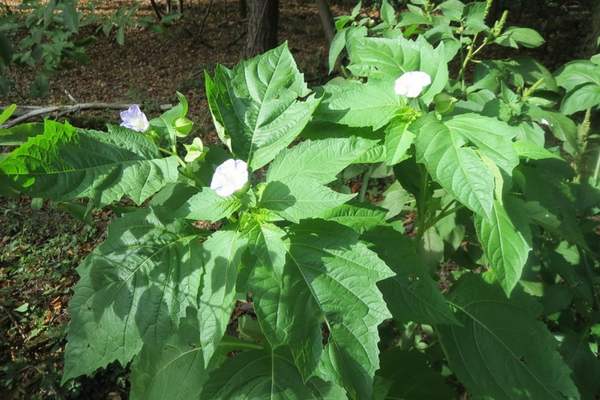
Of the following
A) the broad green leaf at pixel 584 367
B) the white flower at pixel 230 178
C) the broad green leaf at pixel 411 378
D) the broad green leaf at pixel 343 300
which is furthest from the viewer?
the broad green leaf at pixel 584 367

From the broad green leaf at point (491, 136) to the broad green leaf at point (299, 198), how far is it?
345 millimetres

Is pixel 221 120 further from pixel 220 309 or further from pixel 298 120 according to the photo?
pixel 220 309

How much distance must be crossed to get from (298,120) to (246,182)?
22cm

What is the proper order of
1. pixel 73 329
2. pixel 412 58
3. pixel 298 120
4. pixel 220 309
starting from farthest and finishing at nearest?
pixel 412 58, pixel 298 120, pixel 73 329, pixel 220 309

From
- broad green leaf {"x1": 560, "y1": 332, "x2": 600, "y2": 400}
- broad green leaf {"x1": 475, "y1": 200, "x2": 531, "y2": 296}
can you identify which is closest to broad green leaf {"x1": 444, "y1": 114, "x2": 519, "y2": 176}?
broad green leaf {"x1": 475, "y1": 200, "x2": 531, "y2": 296}

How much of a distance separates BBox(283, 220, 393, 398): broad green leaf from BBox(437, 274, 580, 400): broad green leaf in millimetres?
616

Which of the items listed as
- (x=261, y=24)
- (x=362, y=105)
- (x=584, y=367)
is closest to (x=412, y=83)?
(x=362, y=105)

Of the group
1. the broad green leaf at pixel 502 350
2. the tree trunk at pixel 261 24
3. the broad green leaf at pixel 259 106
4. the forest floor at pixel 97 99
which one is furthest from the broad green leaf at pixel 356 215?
the tree trunk at pixel 261 24

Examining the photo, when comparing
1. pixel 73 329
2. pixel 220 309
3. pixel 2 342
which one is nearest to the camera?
pixel 220 309

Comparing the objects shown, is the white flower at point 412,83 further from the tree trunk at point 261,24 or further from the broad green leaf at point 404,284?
the tree trunk at point 261,24

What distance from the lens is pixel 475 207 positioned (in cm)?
104

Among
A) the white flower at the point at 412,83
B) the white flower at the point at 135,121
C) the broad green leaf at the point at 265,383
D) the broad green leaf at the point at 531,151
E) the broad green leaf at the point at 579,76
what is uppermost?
the white flower at the point at 412,83

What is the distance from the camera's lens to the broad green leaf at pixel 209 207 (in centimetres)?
106

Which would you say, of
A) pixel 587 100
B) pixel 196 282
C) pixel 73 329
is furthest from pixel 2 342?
pixel 587 100
